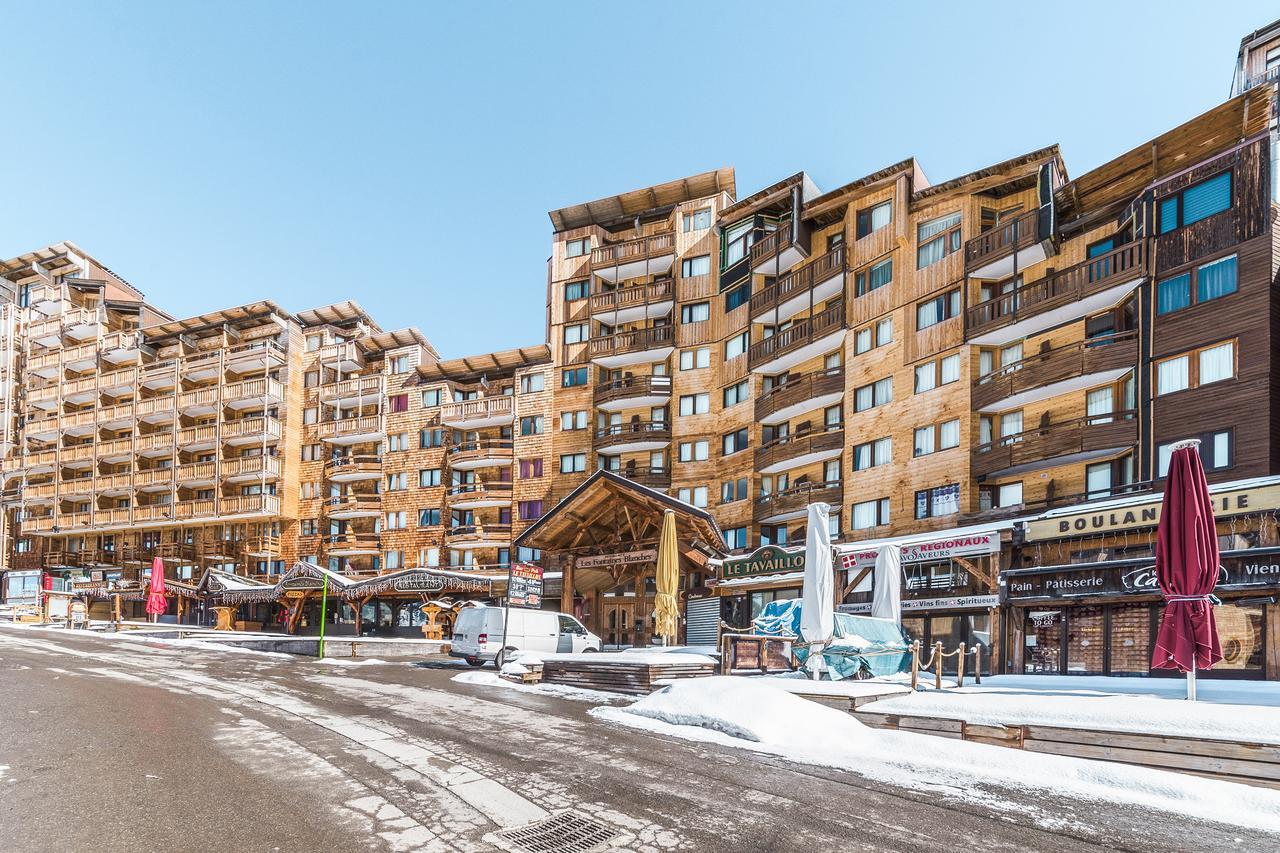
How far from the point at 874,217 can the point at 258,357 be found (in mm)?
44400

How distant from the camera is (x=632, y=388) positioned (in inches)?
1807

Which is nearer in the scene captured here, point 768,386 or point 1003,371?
point 1003,371

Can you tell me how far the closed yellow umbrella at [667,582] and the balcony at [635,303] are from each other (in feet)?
68.0

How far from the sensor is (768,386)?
41438mm

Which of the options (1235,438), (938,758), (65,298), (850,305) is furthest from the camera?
(65,298)

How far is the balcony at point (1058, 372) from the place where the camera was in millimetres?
25844

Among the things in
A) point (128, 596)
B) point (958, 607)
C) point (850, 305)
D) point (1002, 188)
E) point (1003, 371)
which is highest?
point (1002, 188)

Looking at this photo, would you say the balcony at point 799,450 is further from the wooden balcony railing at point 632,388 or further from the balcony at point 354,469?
the balcony at point 354,469

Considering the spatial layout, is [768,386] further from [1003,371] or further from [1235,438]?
[1235,438]

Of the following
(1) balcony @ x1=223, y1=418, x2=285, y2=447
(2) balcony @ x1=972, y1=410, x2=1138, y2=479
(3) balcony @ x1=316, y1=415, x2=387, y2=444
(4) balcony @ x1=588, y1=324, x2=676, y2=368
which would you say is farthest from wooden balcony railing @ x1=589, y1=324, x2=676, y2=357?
(1) balcony @ x1=223, y1=418, x2=285, y2=447

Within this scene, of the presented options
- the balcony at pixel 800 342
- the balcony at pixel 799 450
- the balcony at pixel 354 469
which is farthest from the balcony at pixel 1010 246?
the balcony at pixel 354 469

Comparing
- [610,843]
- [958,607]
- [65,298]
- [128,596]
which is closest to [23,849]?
[610,843]

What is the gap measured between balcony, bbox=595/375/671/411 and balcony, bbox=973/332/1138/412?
60.7 feet

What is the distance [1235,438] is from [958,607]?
8650 millimetres
